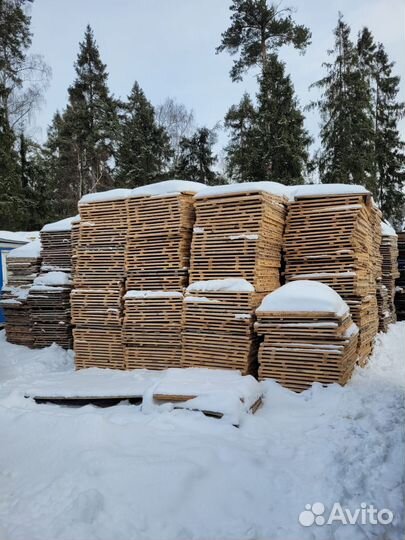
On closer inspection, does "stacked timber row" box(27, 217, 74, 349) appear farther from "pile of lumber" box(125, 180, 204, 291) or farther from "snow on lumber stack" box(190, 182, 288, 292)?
"snow on lumber stack" box(190, 182, 288, 292)

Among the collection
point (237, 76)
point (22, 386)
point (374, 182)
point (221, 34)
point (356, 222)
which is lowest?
point (22, 386)

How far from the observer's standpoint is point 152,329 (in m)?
9.30

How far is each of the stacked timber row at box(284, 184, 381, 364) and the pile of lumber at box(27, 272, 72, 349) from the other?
6.93 meters

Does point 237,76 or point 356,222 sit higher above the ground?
point 237,76

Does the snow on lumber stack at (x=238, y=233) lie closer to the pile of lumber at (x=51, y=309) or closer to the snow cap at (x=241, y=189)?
the snow cap at (x=241, y=189)

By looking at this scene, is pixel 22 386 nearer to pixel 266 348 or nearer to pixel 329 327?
pixel 266 348

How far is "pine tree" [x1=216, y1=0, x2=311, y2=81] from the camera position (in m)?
21.8

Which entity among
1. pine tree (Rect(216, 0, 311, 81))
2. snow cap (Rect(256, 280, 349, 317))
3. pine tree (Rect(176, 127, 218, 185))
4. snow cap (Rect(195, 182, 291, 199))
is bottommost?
snow cap (Rect(256, 280, 349, 317))

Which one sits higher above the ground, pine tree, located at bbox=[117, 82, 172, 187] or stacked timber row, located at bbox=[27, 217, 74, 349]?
pine tree, located at bbox=[117, 82, 172, 187]

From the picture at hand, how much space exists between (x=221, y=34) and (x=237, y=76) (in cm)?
239

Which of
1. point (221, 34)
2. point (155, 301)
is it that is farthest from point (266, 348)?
point (221, 34)

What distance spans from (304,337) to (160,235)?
3.90 meters

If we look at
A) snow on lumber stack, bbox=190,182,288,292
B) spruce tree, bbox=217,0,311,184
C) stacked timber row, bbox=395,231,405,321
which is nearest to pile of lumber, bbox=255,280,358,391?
snow on lumber stack, bbox=190,182,288,292

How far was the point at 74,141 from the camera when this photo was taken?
2511cm
